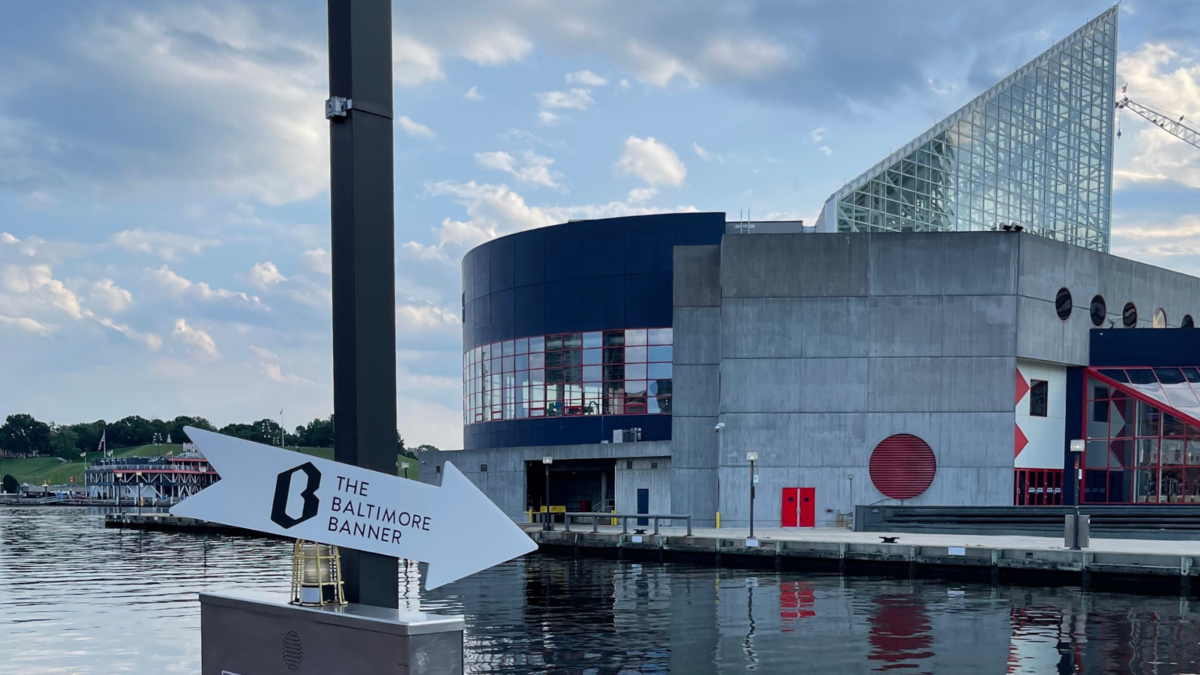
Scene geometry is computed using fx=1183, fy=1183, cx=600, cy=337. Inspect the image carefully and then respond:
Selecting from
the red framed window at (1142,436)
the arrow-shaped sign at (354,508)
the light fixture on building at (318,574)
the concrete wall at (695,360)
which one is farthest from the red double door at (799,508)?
Result: the arrow-shaped sign at (354,508)

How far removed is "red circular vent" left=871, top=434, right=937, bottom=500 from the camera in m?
56.2

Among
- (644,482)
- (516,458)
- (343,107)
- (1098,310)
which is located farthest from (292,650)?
(1098,310)

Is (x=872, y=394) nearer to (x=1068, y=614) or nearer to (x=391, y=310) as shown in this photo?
(x=1068, y=614)

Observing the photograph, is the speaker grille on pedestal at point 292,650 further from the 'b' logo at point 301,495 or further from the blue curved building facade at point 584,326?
the blue curved building facade at point 584,326

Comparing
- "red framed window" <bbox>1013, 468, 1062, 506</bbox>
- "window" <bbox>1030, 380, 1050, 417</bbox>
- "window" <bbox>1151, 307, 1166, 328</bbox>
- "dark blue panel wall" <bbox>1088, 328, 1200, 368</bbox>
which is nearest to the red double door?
"red framed window" <bbox>1013, 468, 1062, 506</bbox>

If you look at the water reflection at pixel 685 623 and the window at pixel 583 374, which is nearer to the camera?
the water reflection at pixel 685 623

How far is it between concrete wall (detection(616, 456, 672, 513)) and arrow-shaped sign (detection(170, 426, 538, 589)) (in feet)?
181

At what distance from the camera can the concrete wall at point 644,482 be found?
206ft

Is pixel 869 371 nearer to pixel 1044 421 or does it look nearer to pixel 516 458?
pixel 1044 421

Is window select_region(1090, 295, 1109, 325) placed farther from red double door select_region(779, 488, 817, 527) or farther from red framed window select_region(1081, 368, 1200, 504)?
red double door select_region(779, 488, 817, 527)

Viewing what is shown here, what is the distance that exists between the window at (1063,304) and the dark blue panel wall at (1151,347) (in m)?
3.16

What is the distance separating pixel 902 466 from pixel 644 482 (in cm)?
1437

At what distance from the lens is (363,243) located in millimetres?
7137

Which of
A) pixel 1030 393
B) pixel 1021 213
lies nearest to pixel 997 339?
pixel 1030 393
